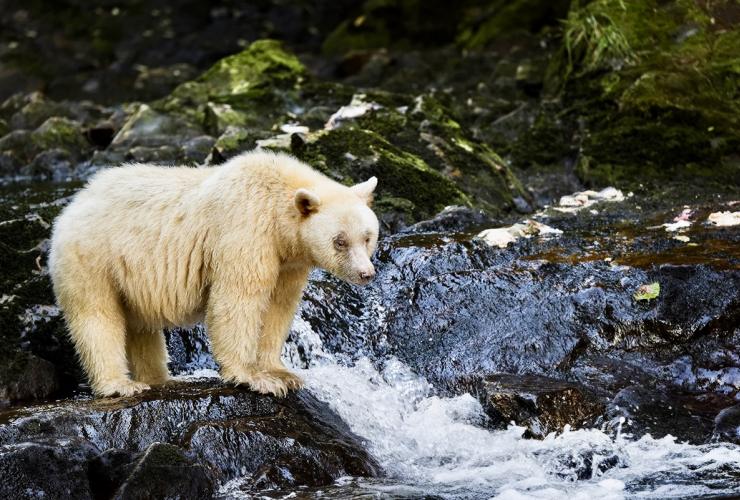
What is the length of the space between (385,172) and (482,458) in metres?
4.41

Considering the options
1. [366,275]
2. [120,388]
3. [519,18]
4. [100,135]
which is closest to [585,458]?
[366,275]

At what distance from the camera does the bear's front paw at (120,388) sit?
5.70 meters

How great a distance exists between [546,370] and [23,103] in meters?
15.6

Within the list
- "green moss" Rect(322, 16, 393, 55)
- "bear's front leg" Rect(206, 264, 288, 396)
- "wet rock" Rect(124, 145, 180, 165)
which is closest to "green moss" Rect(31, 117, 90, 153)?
"wet rock" Rect(124, 145, 180, 165)

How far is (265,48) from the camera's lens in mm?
16812

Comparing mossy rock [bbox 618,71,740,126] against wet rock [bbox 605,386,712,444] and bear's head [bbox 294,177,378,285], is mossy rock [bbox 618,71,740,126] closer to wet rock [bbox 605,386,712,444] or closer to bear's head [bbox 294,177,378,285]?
wet rock [bbox 605,386,712,444]

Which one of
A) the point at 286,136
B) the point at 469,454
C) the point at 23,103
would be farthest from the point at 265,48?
the point at 469,454

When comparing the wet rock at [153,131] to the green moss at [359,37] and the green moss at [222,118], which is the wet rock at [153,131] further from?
the green moss at [359,37]

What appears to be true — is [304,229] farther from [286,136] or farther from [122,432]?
[286,136]

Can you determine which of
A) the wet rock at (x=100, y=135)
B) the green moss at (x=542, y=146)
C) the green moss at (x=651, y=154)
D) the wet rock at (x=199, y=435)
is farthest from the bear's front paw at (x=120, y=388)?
the wet rock at (x=100, y=135)

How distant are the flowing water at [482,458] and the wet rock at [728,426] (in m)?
0.10

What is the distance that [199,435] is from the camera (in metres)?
5.24

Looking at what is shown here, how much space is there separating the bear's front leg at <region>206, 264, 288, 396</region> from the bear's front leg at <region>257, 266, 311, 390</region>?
6.6 inches

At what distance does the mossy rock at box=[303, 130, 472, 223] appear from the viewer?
9.34 meters
